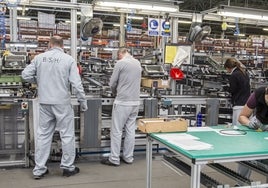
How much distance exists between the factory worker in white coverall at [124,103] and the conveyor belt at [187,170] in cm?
147

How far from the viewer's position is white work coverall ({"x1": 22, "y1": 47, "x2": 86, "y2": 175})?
148 inches

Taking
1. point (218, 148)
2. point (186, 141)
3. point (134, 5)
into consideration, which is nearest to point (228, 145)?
point (218, 148)

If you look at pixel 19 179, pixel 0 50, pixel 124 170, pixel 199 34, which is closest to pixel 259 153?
pixel 124 170

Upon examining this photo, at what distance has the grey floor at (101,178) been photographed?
3.72 m

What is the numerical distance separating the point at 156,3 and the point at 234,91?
166 centimetres

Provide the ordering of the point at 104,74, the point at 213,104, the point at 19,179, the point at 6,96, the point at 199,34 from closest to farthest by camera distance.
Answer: the point at 19,179 → the point at 6,96 → the point at 213,104 → the point at 199,34 → the point at 104,74

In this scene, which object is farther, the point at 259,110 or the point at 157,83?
the point at 157,83

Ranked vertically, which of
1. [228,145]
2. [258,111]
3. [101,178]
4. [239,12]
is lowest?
[101,178]

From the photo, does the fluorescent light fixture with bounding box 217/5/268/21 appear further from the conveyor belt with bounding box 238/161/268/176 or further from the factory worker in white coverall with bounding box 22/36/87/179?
the conveyor belt with bounding box 238/161/268/176

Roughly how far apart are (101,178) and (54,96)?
1.14 m

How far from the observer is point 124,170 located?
426cm

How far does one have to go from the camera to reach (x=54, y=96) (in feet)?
12.3

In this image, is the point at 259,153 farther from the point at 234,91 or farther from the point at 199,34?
the point at 199,34

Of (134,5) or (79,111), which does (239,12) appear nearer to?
(134,5)
